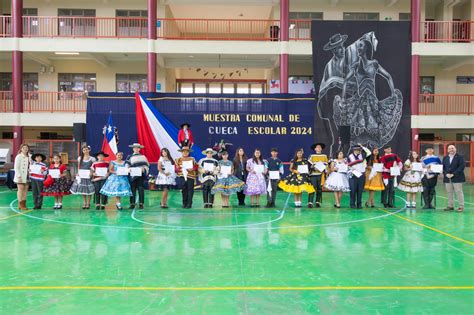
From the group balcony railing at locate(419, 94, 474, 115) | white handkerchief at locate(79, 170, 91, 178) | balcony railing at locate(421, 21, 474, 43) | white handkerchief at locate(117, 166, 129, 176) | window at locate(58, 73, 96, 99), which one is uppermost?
balcony railing at locate(421, 21, 474, 43)

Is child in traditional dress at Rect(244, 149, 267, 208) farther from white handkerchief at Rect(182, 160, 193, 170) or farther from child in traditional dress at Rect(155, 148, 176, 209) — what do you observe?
child in traditional dress at Rect(155, 148, 176, 209)

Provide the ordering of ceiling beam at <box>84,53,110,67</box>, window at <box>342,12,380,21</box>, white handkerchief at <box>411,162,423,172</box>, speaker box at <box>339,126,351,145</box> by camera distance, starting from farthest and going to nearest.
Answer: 1. window at <box>342,12,380,21</box>
2. ceiling beam at <box>84,53,110,67</box>
3. speaker box at <box>339,126,351,145</box>
4. white handkerchief at <box>411,162,423,172</box>

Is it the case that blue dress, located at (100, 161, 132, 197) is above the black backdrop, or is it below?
below

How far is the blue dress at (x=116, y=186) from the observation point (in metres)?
11.8

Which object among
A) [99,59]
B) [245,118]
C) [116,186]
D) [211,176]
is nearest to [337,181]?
[211,176]

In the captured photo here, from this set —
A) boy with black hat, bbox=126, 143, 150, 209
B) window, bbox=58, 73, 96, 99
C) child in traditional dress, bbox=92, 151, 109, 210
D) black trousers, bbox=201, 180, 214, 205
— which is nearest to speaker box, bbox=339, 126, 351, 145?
black trousers, bbox=201, 180, 214, 205

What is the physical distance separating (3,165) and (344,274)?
58.6 ft

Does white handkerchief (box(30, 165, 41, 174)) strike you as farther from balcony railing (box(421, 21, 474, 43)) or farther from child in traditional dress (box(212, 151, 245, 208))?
balcony railing (box(421, 21, 474, 43))

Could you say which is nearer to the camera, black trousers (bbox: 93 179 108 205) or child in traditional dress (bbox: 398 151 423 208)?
black trousers (bbox: 93 179 108 205)

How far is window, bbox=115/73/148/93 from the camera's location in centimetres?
2431

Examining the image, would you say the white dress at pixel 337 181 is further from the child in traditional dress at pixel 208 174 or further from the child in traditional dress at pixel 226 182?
the child in traditional dress at pixel 208 174

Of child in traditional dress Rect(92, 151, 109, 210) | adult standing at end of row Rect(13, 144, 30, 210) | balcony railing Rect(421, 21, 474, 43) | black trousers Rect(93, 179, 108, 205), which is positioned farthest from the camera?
balcony railing Rect(421, 21, 474, 43)

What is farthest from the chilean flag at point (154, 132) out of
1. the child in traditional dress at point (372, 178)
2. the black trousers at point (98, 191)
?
the child in traditional dress at point (372, 178)

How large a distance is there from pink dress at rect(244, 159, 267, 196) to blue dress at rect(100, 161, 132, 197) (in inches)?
128
